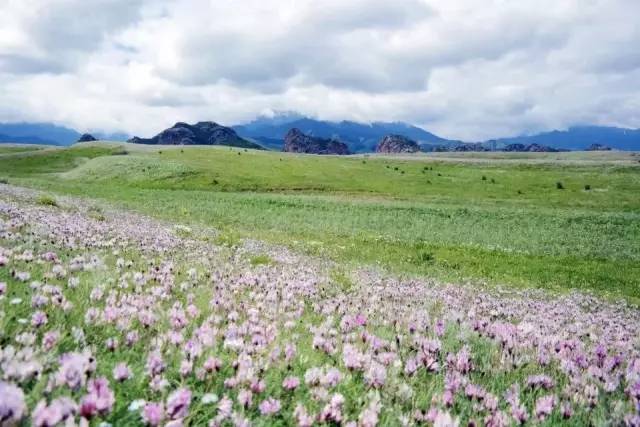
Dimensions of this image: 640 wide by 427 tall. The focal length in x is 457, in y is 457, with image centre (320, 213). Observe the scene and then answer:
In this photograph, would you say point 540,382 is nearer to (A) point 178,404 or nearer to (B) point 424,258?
(A) point 178,404

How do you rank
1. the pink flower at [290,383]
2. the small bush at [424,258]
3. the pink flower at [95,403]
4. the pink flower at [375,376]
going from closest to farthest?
the pink flower at [95,403]
the pink flower at [290,383]
the pink flower at [375,376]
the small bush at [424,258]

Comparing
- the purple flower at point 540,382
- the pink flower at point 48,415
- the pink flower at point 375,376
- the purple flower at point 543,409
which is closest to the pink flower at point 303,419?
the pink flower at point 375,376

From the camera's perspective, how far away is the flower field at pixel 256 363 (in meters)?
2.56

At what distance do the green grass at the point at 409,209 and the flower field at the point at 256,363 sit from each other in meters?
14.8

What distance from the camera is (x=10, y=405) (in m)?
1.83

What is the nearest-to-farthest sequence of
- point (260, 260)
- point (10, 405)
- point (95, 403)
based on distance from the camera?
point (10, 405) < point (95, 403) < point (260, 260)

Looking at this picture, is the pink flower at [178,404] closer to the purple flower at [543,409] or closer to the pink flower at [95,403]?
the pink flower at [95,403]

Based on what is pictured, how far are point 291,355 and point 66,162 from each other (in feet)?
470

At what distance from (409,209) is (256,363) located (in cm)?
5591

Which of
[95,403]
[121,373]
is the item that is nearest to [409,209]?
[121,373]

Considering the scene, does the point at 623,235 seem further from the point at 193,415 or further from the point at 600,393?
the point at 193,415

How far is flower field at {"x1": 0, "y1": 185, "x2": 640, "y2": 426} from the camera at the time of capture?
2.56 meters

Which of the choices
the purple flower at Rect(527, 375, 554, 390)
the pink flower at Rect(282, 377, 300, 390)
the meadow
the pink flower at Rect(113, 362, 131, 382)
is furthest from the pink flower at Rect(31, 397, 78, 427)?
the purple flower at Rect(527, 375, 554, 390)

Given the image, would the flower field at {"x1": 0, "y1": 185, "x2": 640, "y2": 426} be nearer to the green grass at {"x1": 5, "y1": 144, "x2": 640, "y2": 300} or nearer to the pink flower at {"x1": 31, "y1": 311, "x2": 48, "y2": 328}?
the pink flower at {"x1": 31, "y1": 311, "x2": 48, "y2": 328}
